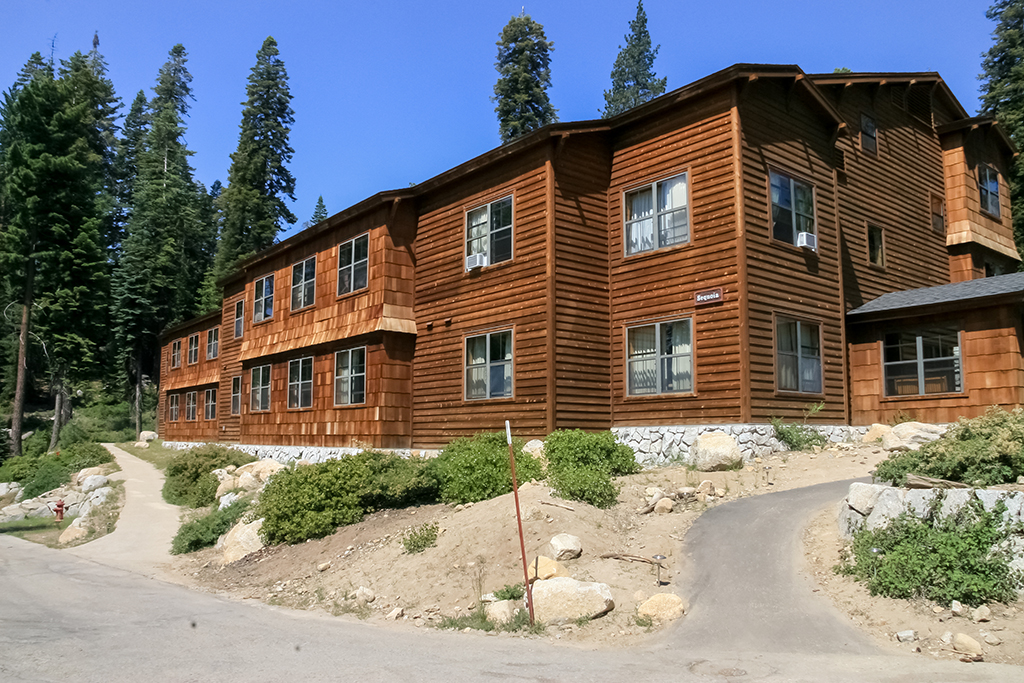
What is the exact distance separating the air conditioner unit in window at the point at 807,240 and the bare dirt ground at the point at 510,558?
16.1ft

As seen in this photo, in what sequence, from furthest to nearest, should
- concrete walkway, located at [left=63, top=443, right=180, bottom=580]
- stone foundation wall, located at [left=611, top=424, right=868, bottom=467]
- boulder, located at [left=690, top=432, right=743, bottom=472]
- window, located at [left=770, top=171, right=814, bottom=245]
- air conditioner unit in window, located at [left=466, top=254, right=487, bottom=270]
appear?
air conditioner unit in window, located at [left=466, top=254, right=487, bottom=270]
window, located at [left=770, top=171, right=814, bottom=245]
concrete walkway, located at [left=63, top=443, right=180, bottom=580]
stone foundation wall, located at [left=611, top=424, right=868, bottom=467]
boulder, located at [left=690, top=432, right=743, bottom=472]

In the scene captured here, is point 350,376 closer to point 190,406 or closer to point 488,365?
point 488,365

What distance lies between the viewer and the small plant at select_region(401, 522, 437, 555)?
39.9 feet

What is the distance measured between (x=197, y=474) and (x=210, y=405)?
44.3 ft

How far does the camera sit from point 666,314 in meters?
17.6

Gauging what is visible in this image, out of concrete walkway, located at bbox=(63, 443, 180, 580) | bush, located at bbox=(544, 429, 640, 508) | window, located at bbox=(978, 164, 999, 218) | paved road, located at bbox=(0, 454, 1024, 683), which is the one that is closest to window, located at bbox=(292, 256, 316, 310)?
concrete walkway, located at bbox=(63, 443, 180, 580)

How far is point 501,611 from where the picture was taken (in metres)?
9.44

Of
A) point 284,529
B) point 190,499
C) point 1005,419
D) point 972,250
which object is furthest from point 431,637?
point 972,250

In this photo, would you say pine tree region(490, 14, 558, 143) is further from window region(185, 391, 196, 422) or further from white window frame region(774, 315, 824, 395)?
white window frame region(774, 315, 824, 395)

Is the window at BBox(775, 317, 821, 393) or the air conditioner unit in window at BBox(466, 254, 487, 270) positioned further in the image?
the air conditioner unit in window at BBox(466, 254, 487, 270)

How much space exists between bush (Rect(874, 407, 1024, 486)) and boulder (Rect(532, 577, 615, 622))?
4.22 meters

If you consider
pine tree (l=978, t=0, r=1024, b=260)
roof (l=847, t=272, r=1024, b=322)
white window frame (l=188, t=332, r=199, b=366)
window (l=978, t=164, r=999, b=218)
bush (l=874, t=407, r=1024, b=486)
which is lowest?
bush (l=874, t=407, r=1024, b=486)

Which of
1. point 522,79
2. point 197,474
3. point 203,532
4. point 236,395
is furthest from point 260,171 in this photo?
point 203,532

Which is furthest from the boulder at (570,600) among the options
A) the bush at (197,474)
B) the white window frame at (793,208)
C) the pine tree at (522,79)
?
the pine tree at (522,79)
